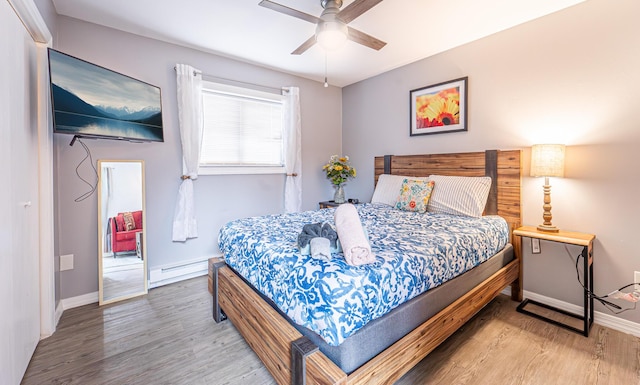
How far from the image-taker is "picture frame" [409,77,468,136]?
119 inches

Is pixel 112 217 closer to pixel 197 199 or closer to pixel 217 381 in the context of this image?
pixel 197 199

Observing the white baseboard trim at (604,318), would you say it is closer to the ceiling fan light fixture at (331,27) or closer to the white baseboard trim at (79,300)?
the ceiling fan light fixture at (331,27)

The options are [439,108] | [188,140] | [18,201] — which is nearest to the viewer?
[18,201]

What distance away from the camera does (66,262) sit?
2.45 m

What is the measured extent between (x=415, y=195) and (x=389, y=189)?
0.52 m

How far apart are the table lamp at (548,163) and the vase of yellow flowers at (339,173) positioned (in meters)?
2.17

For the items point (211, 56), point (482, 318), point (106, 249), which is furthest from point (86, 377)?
point (211, 56)

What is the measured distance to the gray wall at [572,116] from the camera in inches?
81.9

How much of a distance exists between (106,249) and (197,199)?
0.95 metres

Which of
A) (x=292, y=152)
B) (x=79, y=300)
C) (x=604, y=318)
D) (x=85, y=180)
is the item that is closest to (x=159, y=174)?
(x=85, y=180)

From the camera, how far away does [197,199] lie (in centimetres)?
319

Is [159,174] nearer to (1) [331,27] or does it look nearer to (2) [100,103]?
(2) [100,103]

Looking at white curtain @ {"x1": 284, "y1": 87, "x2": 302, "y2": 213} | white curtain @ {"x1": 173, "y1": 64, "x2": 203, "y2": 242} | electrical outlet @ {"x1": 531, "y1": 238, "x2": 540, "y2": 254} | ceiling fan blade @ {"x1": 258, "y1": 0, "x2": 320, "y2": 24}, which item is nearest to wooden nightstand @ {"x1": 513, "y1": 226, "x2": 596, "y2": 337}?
electrical outlet @ {"x1": 531, "y1": 238, "x2": 540, "y2": 254}

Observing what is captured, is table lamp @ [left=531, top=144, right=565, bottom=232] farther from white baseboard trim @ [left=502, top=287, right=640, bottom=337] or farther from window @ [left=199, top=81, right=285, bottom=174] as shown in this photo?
window @ [left=199, top=81, right=285, bottom=174]
